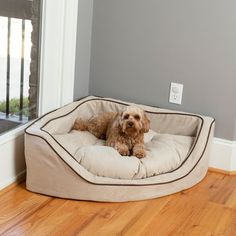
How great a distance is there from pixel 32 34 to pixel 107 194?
1029 millimetres

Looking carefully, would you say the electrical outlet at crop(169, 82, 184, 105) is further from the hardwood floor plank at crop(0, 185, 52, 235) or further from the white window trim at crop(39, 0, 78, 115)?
the hardwood floor plank at crop(0, 185, 52, 235)

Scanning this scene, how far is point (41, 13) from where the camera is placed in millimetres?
2658

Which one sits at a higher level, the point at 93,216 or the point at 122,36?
the point at 122,36

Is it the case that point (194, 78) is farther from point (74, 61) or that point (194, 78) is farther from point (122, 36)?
point (74, 61)

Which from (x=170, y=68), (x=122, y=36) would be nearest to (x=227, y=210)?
(x=170, y=68)

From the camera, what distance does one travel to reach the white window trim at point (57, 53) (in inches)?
106

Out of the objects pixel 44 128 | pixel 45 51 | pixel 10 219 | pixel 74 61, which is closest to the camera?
pixel 10 219

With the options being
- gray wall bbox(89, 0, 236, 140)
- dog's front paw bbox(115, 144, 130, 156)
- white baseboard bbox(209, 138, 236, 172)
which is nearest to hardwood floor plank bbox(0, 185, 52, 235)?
dog's front paw bbox(115, 144, 130, 156)

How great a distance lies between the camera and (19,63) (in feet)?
9.00

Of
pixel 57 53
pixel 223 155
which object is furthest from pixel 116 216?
pixel 57 53

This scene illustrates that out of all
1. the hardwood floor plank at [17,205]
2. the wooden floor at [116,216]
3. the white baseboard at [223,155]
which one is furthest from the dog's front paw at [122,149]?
the white baseboard at [223,155]

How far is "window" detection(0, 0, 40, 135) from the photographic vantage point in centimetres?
259

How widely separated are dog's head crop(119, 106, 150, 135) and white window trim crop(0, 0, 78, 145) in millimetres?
479

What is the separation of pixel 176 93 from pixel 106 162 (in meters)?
0.77
